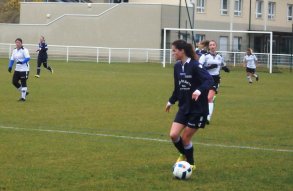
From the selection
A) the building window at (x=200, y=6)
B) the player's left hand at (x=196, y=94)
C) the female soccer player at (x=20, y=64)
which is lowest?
the player's left hand at (x=196, y=94)

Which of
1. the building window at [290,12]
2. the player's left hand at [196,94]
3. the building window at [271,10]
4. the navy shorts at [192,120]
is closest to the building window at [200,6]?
the building window at [271,10]

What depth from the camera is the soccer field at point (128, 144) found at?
10.7 metres

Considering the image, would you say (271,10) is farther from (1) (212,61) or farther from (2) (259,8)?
(1) (212,61)

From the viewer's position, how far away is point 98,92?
28.9 meters

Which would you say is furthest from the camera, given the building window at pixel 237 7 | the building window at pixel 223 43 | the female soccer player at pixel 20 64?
the building window at pixel 237 7

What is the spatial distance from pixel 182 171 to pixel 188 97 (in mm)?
1190

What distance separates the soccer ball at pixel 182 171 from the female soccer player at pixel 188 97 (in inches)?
19.6

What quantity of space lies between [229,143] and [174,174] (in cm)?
440

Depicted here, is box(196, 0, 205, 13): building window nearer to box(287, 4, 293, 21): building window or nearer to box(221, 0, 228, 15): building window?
box(221, 0, 228, 15): building window

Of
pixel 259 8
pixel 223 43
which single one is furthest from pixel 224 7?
pixel 223 43

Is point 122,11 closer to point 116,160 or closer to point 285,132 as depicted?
point 285,132

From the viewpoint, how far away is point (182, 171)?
1080 cm

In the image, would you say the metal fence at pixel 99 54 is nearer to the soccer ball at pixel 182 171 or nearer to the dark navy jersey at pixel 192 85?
the dark navy jersey at pixel 192 85

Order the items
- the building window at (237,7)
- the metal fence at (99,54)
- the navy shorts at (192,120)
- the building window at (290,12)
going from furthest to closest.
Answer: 1. the building window at (290,12)
2. the building window at (237,7)
3. the metal fence at (99,54)
4. the navy shorts at (192,120)
